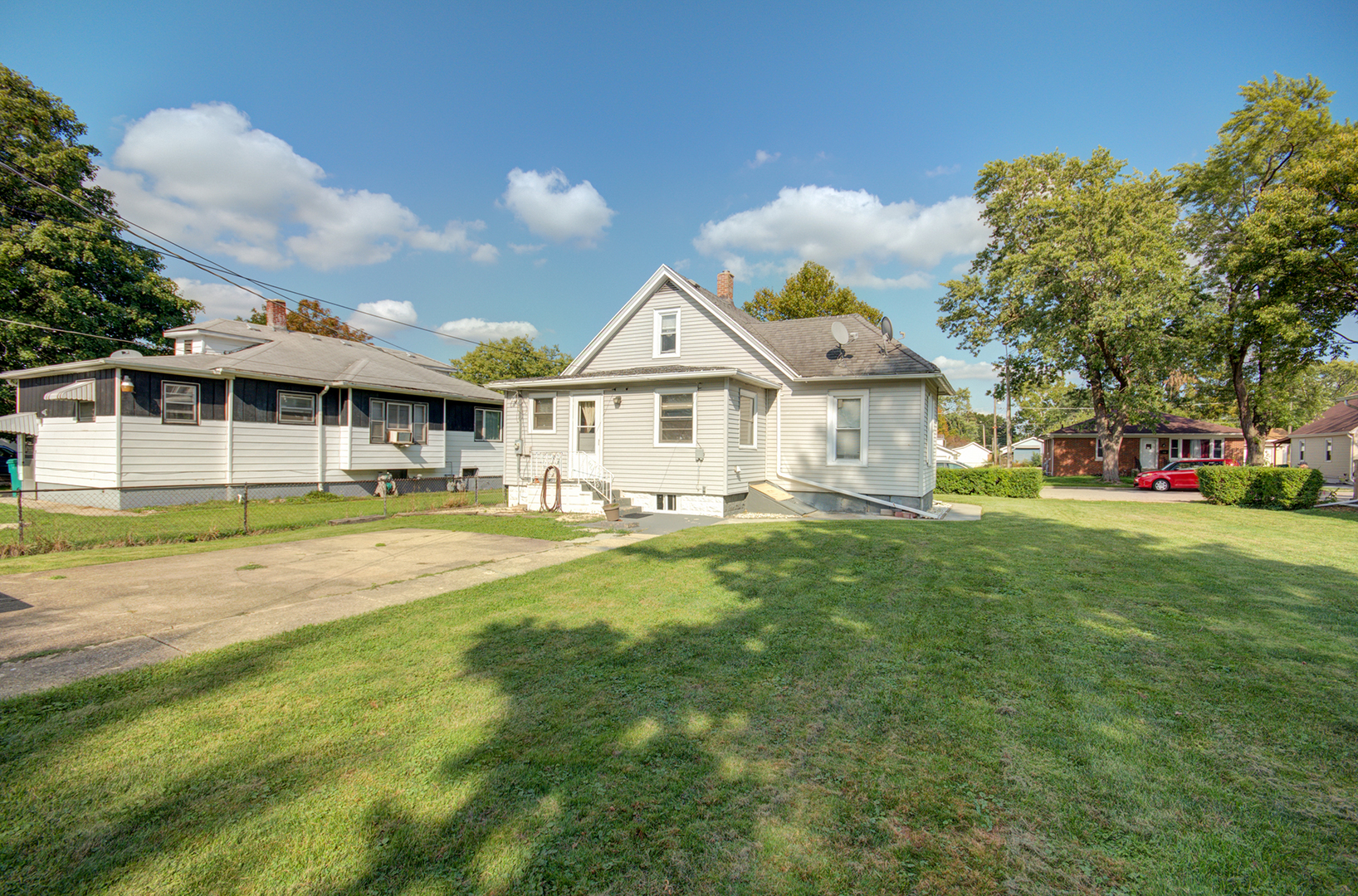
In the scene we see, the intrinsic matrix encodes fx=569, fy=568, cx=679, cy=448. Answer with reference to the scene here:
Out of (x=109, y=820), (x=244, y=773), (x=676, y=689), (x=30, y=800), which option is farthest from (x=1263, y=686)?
(x=30, y=800)

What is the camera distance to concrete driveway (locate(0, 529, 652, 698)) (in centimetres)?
458

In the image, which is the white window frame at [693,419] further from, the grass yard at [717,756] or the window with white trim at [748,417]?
the grass yard at [717,756]

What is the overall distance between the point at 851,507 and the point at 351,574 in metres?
11.3

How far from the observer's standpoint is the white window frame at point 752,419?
13961 millimetres

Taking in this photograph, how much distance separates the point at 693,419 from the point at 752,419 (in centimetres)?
199

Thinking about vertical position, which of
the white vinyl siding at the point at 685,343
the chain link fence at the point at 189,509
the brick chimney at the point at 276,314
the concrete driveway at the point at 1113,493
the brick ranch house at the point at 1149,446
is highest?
the brick chimney at the point at 276,314

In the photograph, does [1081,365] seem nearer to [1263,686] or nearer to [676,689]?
[1263,686]

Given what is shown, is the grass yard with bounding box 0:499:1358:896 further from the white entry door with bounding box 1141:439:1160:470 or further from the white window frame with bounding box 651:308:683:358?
the white entry door with bounding box 1141:439:1160:470

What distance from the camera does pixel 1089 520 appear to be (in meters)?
12.7

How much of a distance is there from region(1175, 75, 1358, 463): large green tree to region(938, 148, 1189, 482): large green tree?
5.41ft

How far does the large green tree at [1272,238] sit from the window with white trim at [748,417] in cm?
1908

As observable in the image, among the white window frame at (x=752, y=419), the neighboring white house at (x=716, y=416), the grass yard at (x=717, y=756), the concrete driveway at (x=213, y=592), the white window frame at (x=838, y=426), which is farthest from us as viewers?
the white window frame at (x=838, y=426)

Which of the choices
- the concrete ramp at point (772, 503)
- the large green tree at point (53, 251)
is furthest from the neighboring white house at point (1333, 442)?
the large green tree at point (53, 251)

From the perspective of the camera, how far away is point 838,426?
14883mm
